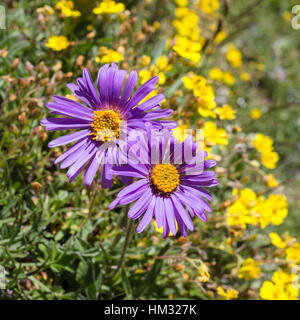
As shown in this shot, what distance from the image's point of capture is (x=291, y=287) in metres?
3.20

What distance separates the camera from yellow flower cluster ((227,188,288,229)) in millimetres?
3178

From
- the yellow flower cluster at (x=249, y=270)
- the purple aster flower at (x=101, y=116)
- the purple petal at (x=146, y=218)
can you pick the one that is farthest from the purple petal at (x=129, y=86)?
the yellow flower cluster at (x=249, y=270)

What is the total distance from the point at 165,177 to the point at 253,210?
1468 mm

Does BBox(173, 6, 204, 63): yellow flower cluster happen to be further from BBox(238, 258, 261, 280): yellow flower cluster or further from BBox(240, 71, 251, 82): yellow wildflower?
BBox(238, 258, 261, 280): yellow flower cluster

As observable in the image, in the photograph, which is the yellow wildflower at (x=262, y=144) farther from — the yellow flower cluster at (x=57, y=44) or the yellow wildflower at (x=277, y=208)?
the yellow flower cluster at (x=57, y=44)

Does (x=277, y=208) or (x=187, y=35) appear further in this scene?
(x=187, y=35)

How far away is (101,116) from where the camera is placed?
2.23 meters

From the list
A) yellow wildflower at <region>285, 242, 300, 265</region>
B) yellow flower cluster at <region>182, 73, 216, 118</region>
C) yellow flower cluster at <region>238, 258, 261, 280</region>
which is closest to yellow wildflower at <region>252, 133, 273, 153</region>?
yellow flower cluster at <region>182, 73, 216, 118</region>

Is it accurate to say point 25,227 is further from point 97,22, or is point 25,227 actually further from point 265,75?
point 265,75

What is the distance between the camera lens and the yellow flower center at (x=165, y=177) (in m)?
2.21

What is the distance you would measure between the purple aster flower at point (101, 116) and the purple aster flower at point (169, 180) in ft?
0.37

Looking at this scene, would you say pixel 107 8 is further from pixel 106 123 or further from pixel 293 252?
pixel 293 252

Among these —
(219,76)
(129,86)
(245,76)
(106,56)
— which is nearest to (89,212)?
(129,86)
